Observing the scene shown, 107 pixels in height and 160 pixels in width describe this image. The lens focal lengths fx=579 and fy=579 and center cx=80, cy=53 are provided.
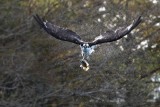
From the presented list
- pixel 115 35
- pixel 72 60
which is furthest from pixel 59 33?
pixel 72 60

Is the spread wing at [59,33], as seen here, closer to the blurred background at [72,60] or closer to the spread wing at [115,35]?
the spread wing at [115,35]

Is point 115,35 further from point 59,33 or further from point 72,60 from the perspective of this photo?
A: point 72,60

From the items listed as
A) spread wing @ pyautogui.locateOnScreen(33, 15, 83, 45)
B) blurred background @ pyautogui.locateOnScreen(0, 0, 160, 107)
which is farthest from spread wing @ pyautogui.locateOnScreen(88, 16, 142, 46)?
blurred background @ pyautogui.locateOnScreen(0, 0, 160, 107)

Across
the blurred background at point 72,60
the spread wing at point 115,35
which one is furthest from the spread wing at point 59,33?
the blurred background at point 72,60

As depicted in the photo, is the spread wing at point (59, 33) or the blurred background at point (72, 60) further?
the blurred background at point (72, 60)

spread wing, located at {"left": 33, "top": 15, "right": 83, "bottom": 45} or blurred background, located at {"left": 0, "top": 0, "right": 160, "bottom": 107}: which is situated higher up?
blurred background, located at {"left": 0, "top": 0, "right": 160, "bottom": 107}

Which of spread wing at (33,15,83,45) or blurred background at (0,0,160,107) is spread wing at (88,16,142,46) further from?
blurred background at (0,0,160,107)

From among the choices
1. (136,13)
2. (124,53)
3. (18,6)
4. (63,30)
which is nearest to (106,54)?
(124,53)

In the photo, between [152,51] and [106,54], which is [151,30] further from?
[106,54]
